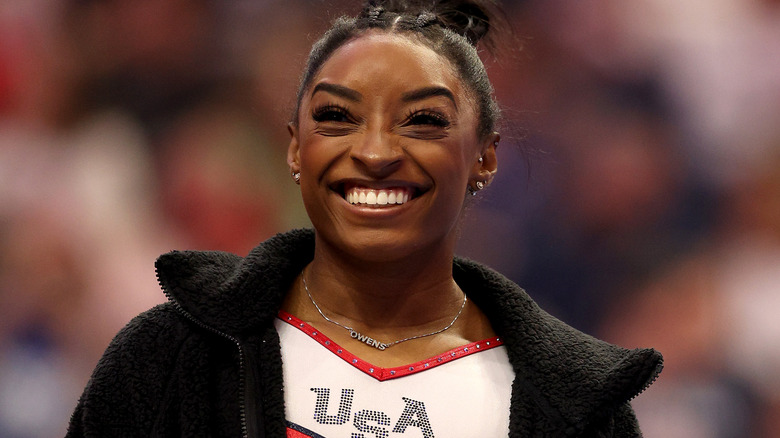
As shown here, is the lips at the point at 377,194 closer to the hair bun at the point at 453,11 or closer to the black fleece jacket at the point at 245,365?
the black fleece jacket at the point at 245,365

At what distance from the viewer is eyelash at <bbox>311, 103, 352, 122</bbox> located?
1534 mm

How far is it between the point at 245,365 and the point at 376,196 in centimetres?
31

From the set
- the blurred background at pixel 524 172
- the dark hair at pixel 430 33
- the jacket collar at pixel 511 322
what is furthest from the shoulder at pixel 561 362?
the blurred background at pixel 524 172

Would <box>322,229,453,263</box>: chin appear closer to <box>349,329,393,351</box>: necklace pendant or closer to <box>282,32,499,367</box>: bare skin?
<box>282,32,499,367</box>: bare skin

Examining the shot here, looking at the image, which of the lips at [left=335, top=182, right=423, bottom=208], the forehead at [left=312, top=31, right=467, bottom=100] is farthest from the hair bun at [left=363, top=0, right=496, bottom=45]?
the lips at [left=335, top=182, right=423, bottom=208]

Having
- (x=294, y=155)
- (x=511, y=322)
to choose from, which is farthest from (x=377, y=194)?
(x=511, y=322)

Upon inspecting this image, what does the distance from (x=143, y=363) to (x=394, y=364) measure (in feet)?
1.24

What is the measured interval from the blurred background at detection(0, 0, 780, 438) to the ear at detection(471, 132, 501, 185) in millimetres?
A: 459

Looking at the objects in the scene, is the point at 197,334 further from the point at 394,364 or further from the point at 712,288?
the point at 712,288

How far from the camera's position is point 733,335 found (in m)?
2.33

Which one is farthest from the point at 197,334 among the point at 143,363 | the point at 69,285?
the point at 69,285

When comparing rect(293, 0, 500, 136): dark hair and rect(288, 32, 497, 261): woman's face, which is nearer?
rect(288, 32, 497, 261): woman's face

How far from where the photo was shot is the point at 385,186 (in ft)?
4.93

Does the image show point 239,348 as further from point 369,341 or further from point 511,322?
point 511,322
